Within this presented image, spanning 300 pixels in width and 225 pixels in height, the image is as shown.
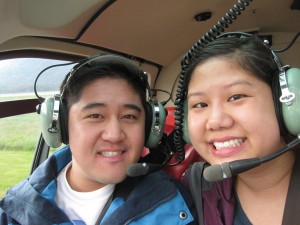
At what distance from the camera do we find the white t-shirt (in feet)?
4.17

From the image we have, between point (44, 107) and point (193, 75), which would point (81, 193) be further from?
point (193, 75)

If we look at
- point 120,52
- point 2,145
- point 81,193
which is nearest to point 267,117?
point 81,193

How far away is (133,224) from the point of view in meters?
1.16

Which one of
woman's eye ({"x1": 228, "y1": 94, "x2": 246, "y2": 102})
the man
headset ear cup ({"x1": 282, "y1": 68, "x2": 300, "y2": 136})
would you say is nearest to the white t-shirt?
the man

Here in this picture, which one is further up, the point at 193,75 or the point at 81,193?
the point at 193,75

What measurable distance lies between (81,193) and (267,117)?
2.61 ft

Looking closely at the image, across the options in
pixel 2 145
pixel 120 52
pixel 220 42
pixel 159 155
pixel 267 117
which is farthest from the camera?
pixel 120 52

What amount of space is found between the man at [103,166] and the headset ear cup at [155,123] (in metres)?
0.01

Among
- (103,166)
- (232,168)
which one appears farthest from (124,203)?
(232,168)

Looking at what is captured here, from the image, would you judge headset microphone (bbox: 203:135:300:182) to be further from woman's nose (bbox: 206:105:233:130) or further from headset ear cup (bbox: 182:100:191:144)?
headset ear cup (bbox: 182:100:191:144)

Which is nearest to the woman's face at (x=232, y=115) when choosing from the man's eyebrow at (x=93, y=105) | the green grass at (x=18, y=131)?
the man's eyebrow at (x=93, y=105)

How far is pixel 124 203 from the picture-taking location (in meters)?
1.21

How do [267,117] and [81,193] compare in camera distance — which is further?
[81,193]

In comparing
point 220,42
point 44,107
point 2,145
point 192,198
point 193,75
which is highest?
point 220,42
